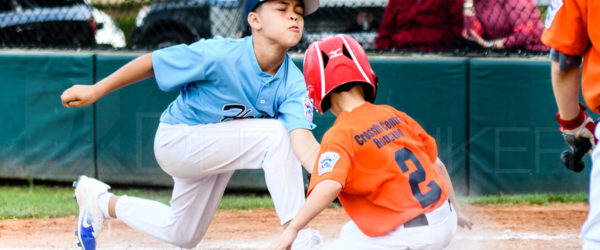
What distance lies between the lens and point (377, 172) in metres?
2.57

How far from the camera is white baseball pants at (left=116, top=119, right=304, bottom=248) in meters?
3.30

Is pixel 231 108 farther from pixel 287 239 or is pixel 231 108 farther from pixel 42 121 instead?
pixel 42 121

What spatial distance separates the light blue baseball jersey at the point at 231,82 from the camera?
11.3 ft

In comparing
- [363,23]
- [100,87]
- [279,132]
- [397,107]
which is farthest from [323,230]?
[363,23]

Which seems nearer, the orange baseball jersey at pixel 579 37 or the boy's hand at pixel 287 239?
the orange baseball jersey at pixel 579 37

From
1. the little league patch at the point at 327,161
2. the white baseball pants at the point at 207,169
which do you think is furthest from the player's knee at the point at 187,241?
the little league patch at the point at 327,161

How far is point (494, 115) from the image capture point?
5914 mm

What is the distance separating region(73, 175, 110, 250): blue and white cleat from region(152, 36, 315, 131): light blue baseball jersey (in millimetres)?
801

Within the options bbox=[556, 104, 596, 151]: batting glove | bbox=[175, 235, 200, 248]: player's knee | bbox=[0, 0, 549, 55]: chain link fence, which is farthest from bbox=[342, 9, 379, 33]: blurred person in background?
bbox=[556, 104, 596, 151]: batting glove

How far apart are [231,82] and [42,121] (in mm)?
3397

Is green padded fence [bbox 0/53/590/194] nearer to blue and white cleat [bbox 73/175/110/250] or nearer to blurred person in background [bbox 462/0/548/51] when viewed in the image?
blurred person in background [bbox 462/0/548/51]

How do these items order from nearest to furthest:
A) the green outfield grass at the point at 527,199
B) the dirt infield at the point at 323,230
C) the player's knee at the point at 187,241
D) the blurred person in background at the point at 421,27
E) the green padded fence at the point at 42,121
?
the player's knee at the point at 187,241, the dirt infield at the point at 323,230, the green outfield grass at the point at 527,199, the blurred person in background at the point at 421,27, the green padded fence at the point at 42,121

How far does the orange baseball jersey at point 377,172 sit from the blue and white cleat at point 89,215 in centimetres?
176

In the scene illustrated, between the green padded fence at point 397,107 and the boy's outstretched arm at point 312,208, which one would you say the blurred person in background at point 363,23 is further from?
the boy's outstretched arm at point 312,208
